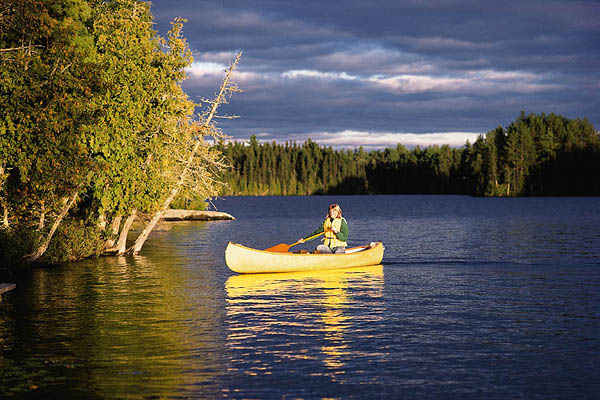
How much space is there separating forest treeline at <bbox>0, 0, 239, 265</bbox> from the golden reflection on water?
8.05 m

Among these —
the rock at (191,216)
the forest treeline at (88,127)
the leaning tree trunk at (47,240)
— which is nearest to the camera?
the forest treeline at (88,127)

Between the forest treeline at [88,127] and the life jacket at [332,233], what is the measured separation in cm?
784

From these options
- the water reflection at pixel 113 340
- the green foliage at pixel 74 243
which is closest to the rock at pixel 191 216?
the green foliage at pixel 74 243

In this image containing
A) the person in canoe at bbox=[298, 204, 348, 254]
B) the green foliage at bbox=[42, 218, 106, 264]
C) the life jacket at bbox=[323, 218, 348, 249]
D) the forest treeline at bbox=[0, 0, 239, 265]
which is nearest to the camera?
the forest treeline at bbox=[0, 0, 239, 265]

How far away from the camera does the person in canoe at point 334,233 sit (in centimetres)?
2992

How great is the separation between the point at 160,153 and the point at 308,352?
2094 cm

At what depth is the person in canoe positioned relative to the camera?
29.9 m

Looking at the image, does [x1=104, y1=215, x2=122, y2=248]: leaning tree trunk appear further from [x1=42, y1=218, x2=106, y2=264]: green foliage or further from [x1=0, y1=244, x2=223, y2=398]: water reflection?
[x1=0, y1=244, x2=223, y2=398]: water reflection

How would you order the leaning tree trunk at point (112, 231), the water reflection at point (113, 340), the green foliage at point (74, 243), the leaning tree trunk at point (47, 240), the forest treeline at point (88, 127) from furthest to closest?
1. the leaning tree trunk at point (112, 231)
2. the green foliage at point (74, 243)
3. the leaning tree trunk at point (47, 240)
4. the forest treeline at point (88, 127)
5. the water reflection at point (113, 340)

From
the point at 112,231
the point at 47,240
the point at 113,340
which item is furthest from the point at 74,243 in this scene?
the point at 113,340

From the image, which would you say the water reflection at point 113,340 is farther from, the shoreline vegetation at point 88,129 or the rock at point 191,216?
the rock at point 191,216

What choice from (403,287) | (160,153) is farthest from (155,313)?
(160,153)

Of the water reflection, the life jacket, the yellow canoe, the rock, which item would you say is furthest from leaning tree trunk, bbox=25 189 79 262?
the rock

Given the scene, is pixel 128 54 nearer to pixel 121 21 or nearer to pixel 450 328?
pixel 121 21
